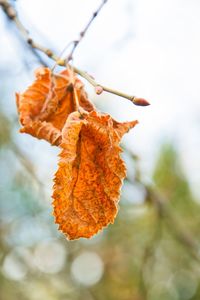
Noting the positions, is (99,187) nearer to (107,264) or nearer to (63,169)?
(63,169)

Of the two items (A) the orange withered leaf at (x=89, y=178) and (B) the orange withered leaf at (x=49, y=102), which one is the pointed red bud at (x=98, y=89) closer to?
(A) the orange withered leaf at (x=89, y=178)

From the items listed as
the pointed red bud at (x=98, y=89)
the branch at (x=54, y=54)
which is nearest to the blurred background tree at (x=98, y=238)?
the branch at (x=54, y=54)

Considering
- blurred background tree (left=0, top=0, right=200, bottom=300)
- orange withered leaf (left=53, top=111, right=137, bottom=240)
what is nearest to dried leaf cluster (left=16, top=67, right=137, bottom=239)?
orange withered leaf (left=53, top=111, right=137, bottom=240)

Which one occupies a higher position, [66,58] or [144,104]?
[144,104]

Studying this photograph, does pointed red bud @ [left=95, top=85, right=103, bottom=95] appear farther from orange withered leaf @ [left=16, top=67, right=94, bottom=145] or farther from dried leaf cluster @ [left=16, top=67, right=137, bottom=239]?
orange withered leaf @ [left=16, top=67, right=94, bottom=145]

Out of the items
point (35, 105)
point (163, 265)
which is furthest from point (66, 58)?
point (163, 265)
